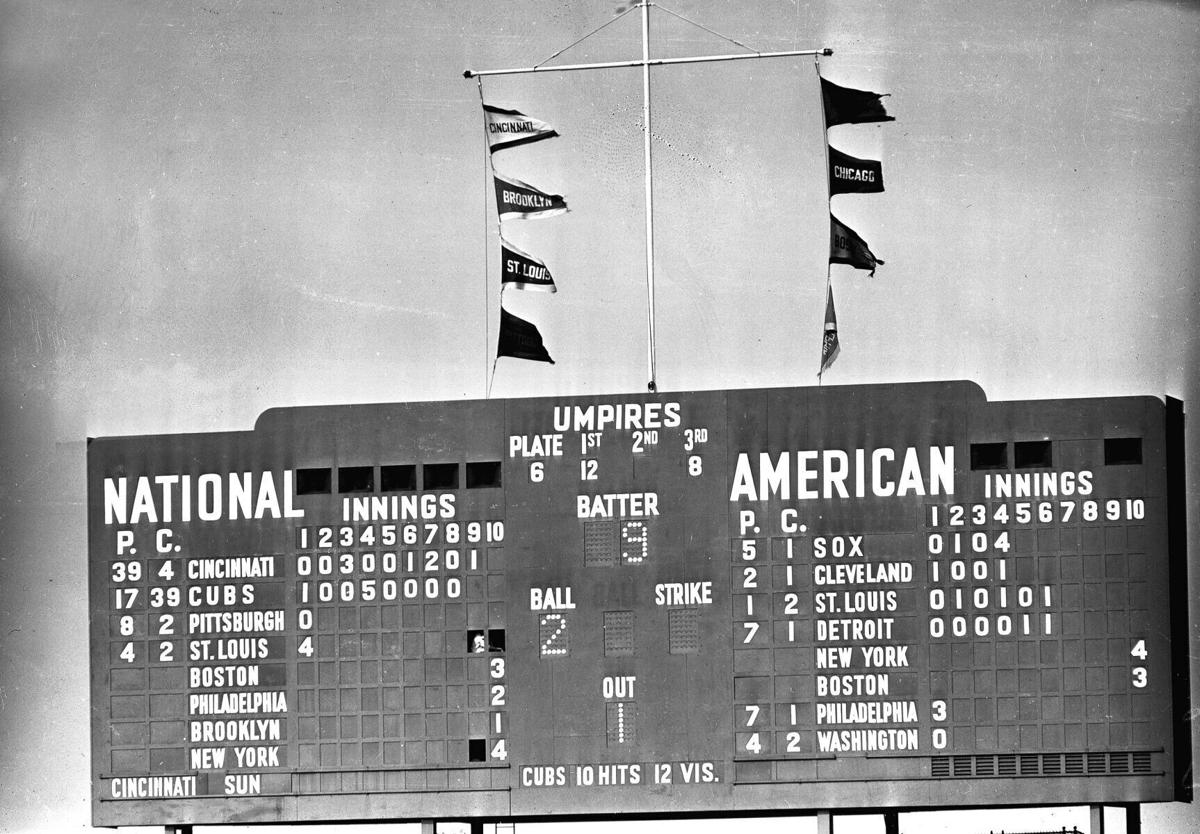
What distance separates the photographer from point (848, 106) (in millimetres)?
8867

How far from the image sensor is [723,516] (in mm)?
8305

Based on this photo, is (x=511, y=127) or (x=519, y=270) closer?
(x=519, y=270)

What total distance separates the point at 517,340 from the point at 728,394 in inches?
52.5

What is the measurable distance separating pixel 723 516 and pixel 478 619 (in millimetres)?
1464

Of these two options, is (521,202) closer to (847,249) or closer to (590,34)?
(847,249)

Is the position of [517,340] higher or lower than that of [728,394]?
higher

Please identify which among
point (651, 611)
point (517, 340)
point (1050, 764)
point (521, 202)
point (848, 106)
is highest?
point (848, 106)

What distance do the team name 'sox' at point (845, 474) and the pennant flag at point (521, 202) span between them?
1.97 meters

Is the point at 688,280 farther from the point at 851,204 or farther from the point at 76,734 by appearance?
the point at 76,734

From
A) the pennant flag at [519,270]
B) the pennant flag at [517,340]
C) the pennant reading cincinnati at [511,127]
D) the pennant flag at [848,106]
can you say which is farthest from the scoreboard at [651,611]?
the pennant reading cincinnati at [511,127]

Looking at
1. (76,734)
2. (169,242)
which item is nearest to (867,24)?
(169,242)

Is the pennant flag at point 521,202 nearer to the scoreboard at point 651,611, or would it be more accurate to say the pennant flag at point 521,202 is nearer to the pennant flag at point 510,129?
the pennant flag at point 510,129

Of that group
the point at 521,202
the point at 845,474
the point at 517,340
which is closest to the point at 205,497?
the point at 517,340

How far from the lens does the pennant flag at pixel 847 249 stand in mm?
8898
